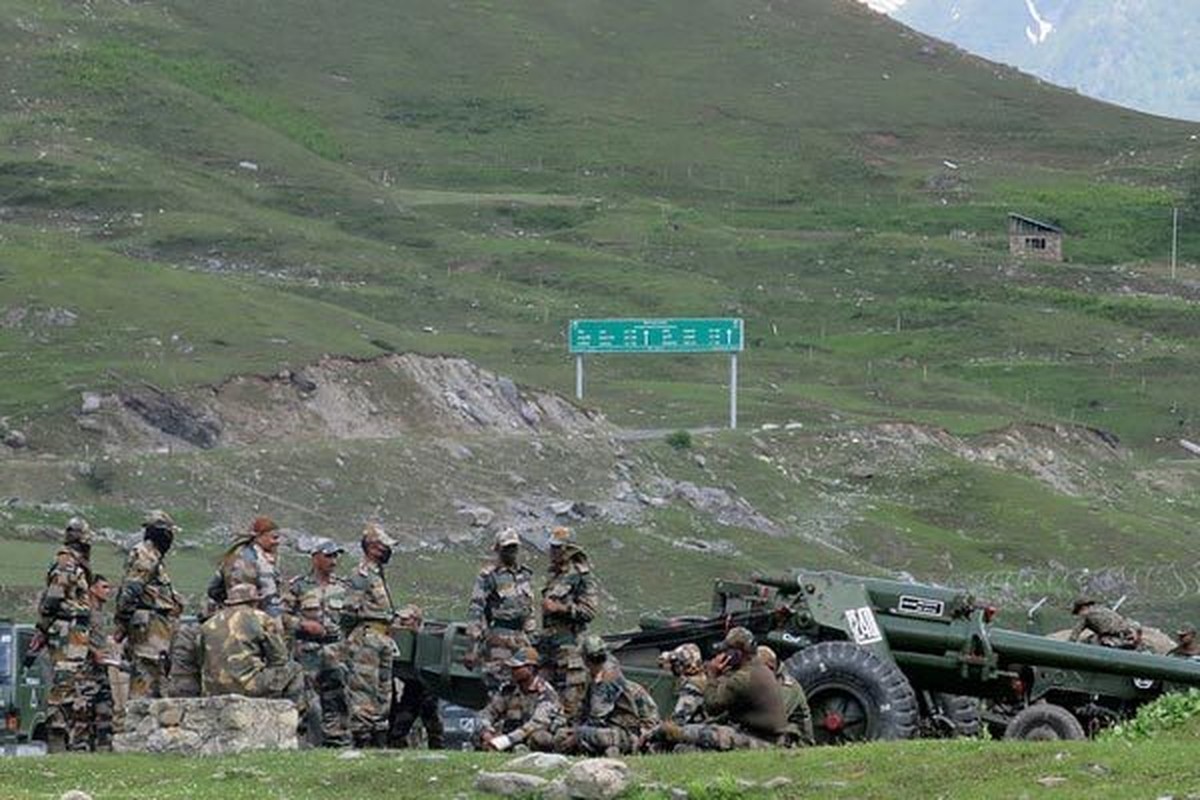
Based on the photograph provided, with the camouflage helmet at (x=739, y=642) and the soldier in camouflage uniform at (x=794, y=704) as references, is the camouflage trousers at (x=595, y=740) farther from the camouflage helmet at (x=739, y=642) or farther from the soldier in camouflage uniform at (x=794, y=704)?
the soldier in camouflage uniform at (x=794, y=704)

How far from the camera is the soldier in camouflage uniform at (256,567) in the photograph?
28375 millimetres

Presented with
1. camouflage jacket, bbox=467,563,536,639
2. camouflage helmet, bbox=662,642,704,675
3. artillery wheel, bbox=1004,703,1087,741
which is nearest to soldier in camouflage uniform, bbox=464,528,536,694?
camouflage jacket, bbox=467,563,536,639

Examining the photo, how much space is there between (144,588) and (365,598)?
7.15ft

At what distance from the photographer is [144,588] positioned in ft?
99.0

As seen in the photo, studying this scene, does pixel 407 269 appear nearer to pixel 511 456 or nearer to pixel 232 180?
pixel 232 180

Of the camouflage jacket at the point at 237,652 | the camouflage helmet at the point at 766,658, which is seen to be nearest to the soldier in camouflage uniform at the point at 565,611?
the camouflage helmet at the point at 766,658

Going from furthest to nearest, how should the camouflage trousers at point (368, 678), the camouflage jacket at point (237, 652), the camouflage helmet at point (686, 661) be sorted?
the camouflage trousers at point (368, 678)
the camouflage helmet at point (686, 661)
the camouflage jacket at point (237, 652)

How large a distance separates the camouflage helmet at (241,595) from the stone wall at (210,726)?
1071mm

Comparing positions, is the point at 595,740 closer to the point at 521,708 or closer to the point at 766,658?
the point at 766,658

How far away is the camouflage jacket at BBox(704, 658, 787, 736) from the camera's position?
2753 centimetres

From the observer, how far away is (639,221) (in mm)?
143000

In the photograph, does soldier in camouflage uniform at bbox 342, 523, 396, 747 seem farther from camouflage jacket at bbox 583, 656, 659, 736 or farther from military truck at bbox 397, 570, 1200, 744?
camouflage jacket at bbox 583, 656, 659, 736

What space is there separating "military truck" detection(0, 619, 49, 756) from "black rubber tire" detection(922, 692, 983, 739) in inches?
360

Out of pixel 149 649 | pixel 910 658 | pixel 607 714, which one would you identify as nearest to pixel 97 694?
pixel 149 649
